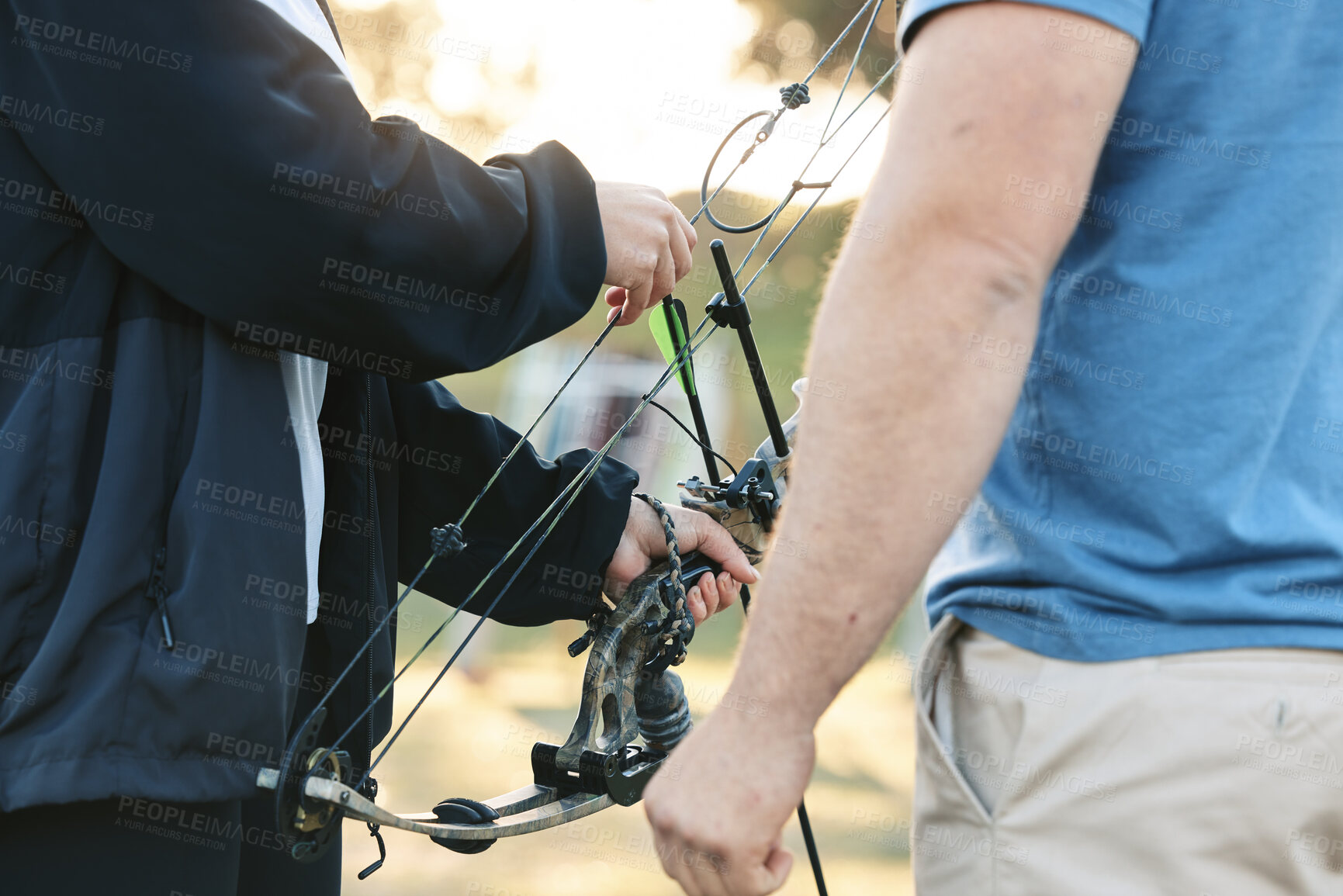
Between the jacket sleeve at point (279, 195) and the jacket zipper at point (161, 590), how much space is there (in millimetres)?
202

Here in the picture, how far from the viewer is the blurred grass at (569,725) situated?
3.80m

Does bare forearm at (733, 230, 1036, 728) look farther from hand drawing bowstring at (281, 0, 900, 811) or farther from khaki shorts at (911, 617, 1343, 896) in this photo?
A: hand drawing bowstring at (281, 0, 900, 811)

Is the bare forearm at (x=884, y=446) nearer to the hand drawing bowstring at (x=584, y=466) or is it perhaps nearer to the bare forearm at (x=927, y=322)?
the bare forearm at (x=927, y=322)

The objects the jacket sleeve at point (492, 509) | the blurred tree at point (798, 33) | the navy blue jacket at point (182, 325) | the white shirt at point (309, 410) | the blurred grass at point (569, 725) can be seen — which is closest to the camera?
the navy blue jacket at point (182, 325)

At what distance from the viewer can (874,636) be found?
702mm

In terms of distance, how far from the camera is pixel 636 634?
1378 mm

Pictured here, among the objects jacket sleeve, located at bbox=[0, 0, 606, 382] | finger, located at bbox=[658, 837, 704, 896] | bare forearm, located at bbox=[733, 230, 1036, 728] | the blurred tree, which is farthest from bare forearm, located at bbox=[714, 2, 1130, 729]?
the blurred tree

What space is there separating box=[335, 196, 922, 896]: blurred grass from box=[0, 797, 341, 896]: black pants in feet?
1.86

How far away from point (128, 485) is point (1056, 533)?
73cm

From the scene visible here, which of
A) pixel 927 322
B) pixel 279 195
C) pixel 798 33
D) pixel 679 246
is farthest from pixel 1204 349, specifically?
pixel 798 33

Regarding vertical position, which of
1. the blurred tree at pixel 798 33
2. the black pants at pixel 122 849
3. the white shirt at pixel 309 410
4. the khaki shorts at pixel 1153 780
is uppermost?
the blurred tree at pixel 798 33

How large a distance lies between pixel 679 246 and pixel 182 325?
0.52 meters

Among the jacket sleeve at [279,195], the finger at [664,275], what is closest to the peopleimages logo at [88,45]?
the jacket sleeve at [279,195]

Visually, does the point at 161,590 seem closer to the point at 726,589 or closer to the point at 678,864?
the point at 678,864
